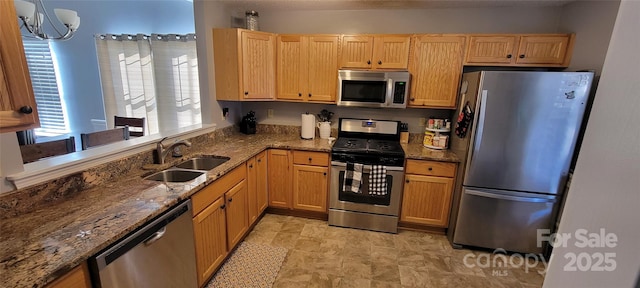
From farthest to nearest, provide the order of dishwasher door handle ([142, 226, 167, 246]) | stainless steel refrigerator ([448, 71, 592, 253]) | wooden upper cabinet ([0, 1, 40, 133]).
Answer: stainless steel refrigerator ([448, 71, 592, 253]) → dishwasher door handle ([142, 226, 167, 246]) → wooden upper cabinet ([0, 1, 40, 133])

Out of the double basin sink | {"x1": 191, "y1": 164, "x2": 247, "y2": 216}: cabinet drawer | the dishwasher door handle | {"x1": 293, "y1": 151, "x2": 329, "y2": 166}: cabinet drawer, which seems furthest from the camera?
{"x1": 293, "y1": 151, "x2": 329, "y2": 166}: cabinet drawer

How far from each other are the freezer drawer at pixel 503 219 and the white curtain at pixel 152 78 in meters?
3.43

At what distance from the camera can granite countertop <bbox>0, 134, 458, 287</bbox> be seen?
96 cm

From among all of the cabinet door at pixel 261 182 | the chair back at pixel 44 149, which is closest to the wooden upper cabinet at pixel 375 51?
the cabinet door at pixel 261 182

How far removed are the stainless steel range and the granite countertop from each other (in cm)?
124

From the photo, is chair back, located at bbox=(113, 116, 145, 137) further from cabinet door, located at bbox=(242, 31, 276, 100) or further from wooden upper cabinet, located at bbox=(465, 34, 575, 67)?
wooden upper cabinet, located at bbox=(465, 34, 575, 67)

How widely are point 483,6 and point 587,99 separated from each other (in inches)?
Result: 52.7

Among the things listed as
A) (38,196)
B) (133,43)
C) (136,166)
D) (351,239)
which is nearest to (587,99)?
(351,239)

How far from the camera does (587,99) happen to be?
2.10 m

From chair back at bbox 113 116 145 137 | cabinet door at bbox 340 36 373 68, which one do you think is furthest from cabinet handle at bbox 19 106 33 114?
chair back at bbox 113 116 145 137

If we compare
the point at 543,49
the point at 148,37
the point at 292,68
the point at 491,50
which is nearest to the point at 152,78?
Result: the point at 148,37

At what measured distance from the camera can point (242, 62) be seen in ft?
9.09

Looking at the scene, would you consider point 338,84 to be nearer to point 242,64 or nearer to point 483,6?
point 242,64

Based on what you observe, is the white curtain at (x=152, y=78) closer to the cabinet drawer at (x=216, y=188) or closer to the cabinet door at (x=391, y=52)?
the cabinet drawer at (x=216, y=188)
